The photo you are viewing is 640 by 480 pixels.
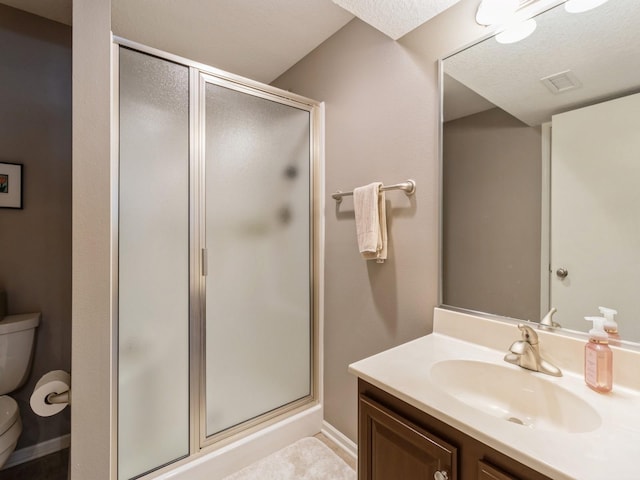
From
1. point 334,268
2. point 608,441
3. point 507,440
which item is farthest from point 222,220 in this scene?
point 608,441

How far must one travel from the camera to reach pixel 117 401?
1289mm

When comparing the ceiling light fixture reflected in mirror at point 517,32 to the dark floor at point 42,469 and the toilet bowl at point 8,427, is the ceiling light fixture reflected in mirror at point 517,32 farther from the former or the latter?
the dark floor at point 42,469

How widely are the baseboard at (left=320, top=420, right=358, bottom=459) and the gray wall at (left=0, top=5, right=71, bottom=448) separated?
1607 mm

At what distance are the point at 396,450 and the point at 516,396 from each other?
0.44m

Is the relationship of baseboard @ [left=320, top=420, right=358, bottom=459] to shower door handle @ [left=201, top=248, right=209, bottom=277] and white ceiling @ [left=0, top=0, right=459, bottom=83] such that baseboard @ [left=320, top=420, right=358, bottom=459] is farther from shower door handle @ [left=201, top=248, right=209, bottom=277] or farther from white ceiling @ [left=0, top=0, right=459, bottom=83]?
white ceiling @ [left=0, top=0, right=459, bottom=83]

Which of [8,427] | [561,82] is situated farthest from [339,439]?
[561,82]

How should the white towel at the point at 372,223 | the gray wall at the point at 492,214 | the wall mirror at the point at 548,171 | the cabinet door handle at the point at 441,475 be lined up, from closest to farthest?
the cabinet door handle at the point at 441,475
the wall mirror at the point at 548,171
the gray wall at the point at 492,214
the white towel at the point at 372,223

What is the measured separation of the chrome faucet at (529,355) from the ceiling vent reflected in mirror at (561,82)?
814 millimetres

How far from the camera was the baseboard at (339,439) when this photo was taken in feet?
5.54

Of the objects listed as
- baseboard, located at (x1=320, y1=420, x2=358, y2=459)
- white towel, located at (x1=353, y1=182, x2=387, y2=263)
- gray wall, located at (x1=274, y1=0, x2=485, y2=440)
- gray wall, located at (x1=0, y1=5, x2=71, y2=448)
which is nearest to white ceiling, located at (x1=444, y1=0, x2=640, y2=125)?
gray wall, located at (x1=274, y1=0, x2=485, y2=440)

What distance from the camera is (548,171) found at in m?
1.02

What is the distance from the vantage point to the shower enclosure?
1.32 m

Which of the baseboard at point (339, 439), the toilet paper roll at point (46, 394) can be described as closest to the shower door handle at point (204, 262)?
the toilet paper roll at point (46, 394)

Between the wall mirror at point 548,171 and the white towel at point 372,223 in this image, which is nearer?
the wall mirror at point 548,171
